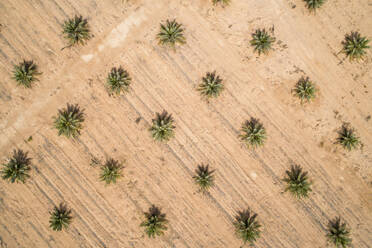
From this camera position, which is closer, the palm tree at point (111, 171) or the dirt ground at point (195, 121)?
the palm tree at point (111, 171)

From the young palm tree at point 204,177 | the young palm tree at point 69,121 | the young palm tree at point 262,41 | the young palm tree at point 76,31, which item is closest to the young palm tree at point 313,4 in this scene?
the young palm tree at point 262,41

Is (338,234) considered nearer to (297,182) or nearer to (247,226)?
(297,182)

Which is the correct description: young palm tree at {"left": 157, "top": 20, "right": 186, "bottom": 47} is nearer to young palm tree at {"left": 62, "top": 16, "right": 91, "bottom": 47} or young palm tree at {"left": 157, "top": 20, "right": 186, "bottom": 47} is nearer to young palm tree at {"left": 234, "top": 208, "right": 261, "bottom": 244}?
young palm tree at {"left": 62, "top": 16, "right": 91, "bottom": 47}

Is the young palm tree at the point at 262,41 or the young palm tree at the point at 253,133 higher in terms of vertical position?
the young palm tree at the point at 262,41

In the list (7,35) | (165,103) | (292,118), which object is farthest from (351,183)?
(7,35)

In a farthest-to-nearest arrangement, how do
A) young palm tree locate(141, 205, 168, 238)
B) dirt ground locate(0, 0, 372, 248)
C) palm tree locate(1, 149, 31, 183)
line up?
dirt ground locate(0, 0, 372, 248) < palm tree locate(1, 149, 31, 183) < young palm tree locate(141, 205, 168, 238)

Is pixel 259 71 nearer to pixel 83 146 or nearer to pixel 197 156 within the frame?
pixel 197 156

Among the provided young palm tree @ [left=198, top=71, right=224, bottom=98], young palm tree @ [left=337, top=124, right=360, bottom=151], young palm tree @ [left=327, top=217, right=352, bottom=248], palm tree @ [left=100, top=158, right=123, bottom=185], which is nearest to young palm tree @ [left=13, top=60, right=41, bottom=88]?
palm tree @ [left=100, top=158, right=123, bottom=185]

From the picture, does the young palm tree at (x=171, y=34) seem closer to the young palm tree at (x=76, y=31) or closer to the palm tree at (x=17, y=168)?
the young palm tree at (x=76, y=31)

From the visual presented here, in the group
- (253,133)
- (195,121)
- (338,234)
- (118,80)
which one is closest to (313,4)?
(253,133)
